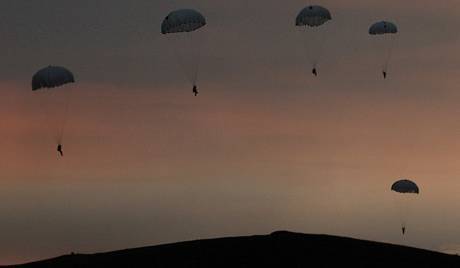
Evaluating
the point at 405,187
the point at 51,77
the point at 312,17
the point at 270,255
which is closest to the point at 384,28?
the point at 312,17

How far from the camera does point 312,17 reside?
72.6m

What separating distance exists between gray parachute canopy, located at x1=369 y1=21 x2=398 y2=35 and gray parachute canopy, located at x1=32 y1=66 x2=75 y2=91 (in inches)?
998

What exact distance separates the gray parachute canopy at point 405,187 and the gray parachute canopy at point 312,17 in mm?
14758

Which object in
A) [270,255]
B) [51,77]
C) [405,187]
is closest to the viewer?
[51,77]

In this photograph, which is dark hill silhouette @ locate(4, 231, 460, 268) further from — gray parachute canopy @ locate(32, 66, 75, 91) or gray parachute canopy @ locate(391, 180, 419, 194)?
gray parachute canopy @ locate(32, 66, 75, 91)

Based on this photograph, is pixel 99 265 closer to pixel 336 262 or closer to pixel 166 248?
pixel 166 248

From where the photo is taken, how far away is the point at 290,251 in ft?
232

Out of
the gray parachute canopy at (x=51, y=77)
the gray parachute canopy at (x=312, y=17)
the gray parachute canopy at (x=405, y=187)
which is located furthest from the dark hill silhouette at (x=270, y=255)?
the gray parachute canopy at (x=312, y=17)

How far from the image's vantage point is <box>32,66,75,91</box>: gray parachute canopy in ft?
215

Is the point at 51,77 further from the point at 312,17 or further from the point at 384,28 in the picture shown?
the point at 384,28

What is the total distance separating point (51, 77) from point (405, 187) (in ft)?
97.4

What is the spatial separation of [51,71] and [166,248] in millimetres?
17083

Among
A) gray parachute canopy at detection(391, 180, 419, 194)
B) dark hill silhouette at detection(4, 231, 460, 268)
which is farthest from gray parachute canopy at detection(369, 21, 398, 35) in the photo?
dark hill silhouette at detection(4, 231, 460, 268)

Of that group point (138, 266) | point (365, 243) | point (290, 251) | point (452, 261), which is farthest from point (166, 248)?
point (452, 261)
